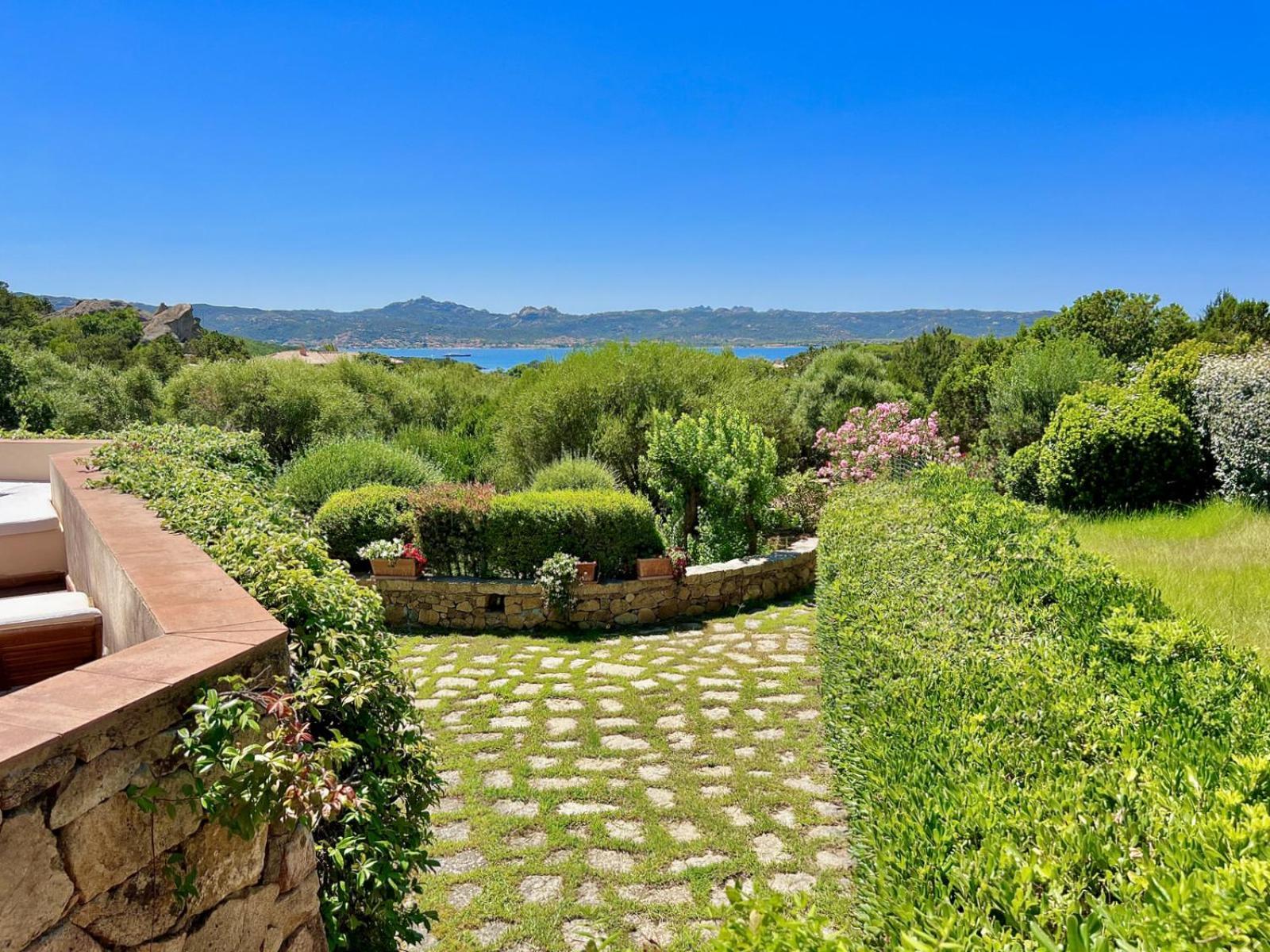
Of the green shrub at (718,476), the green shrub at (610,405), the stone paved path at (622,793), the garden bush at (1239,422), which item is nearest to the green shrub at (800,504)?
the green shrub at (718,476)

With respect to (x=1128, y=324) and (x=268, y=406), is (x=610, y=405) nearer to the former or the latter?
(x=268, y=406)

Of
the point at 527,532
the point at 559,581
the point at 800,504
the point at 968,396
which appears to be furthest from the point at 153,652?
the point at 968,396

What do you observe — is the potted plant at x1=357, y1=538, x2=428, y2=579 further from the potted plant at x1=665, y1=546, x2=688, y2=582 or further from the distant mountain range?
the distant mountain range

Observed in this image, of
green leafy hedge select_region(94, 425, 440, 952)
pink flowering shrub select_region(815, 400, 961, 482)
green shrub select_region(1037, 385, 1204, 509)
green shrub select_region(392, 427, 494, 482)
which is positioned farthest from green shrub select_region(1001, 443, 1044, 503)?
green leafy hedge select_region(94, 425, 440, 952)

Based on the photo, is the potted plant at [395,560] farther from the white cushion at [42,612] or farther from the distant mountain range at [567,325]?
the distant mountain range at [567,325]

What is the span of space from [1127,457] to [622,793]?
7.88 meters

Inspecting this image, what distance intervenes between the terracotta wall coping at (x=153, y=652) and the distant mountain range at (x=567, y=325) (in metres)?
96.5

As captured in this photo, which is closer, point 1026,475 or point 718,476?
point 718,476

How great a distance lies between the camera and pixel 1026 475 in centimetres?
Answer: 988

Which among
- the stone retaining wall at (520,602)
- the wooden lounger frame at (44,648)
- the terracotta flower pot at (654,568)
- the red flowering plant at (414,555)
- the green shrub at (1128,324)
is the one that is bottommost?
the stone retaining wall at (520,602)

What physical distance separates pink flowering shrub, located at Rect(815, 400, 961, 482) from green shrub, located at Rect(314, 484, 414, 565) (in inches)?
263

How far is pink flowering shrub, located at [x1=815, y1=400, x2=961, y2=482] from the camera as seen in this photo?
10828mm

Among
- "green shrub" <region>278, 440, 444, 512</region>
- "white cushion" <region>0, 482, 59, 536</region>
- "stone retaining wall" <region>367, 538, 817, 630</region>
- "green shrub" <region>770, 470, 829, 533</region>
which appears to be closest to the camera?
"white cushion" <region>0, 482, 59, 536</region>

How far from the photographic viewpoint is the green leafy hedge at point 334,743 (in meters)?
1.60
